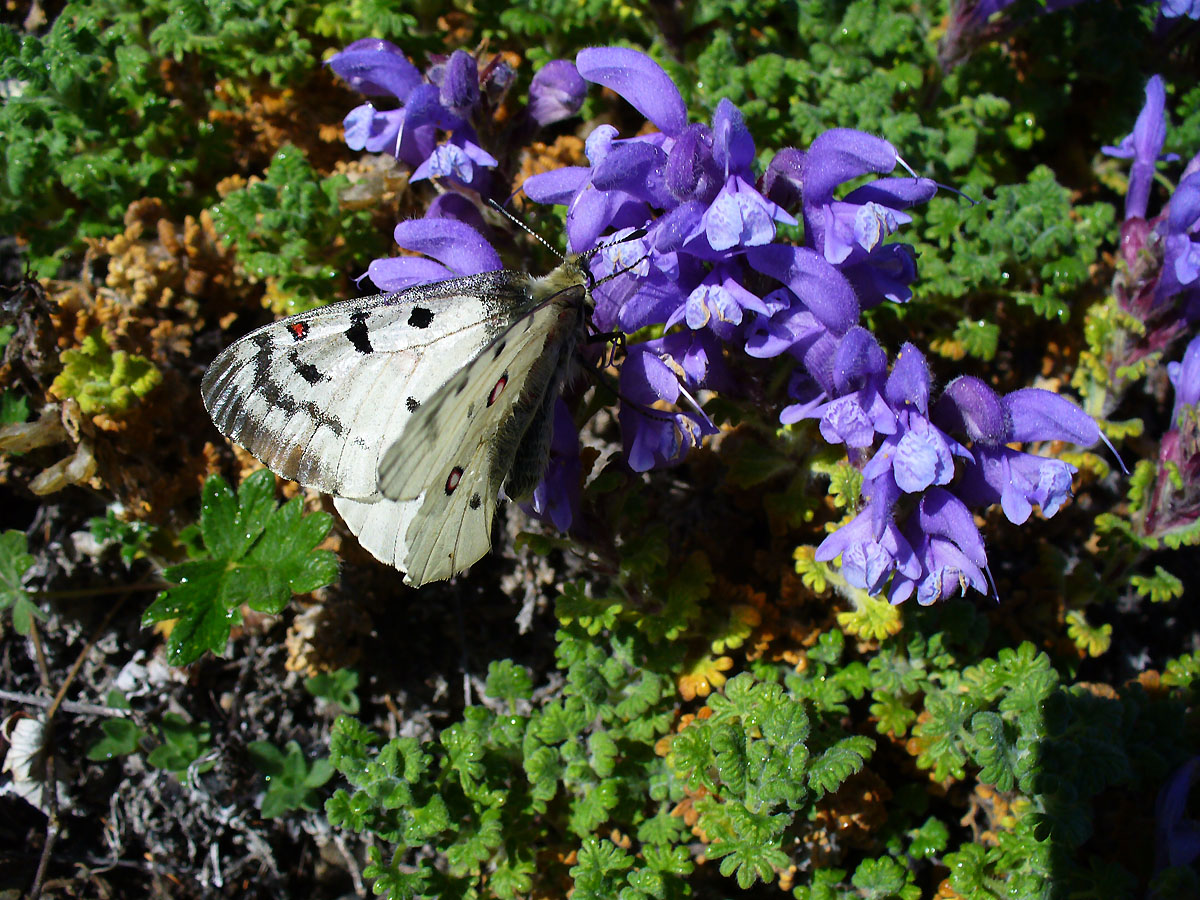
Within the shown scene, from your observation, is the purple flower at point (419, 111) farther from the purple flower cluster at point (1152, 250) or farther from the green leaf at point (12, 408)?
the purple flower cluster at point (1152, 250)

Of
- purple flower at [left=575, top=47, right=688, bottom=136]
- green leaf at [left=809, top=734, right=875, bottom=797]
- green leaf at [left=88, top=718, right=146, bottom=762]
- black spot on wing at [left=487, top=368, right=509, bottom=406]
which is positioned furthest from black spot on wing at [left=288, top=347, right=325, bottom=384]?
green leaf at [left=88, top=718, right=146, bottom=762]

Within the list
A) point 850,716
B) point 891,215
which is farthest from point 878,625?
point 891,215

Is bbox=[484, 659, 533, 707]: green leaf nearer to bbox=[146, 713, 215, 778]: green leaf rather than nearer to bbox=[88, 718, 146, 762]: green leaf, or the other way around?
bbox=[146, 713, 215, 778]: green leaf

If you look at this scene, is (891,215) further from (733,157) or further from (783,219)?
(733,157)

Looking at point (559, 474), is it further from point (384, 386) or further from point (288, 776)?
point (288, 776)

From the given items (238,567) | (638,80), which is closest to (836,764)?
(638,80)

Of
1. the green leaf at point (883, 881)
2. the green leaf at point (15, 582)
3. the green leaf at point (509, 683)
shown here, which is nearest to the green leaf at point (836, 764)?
the green leaf at point (883, 881)
